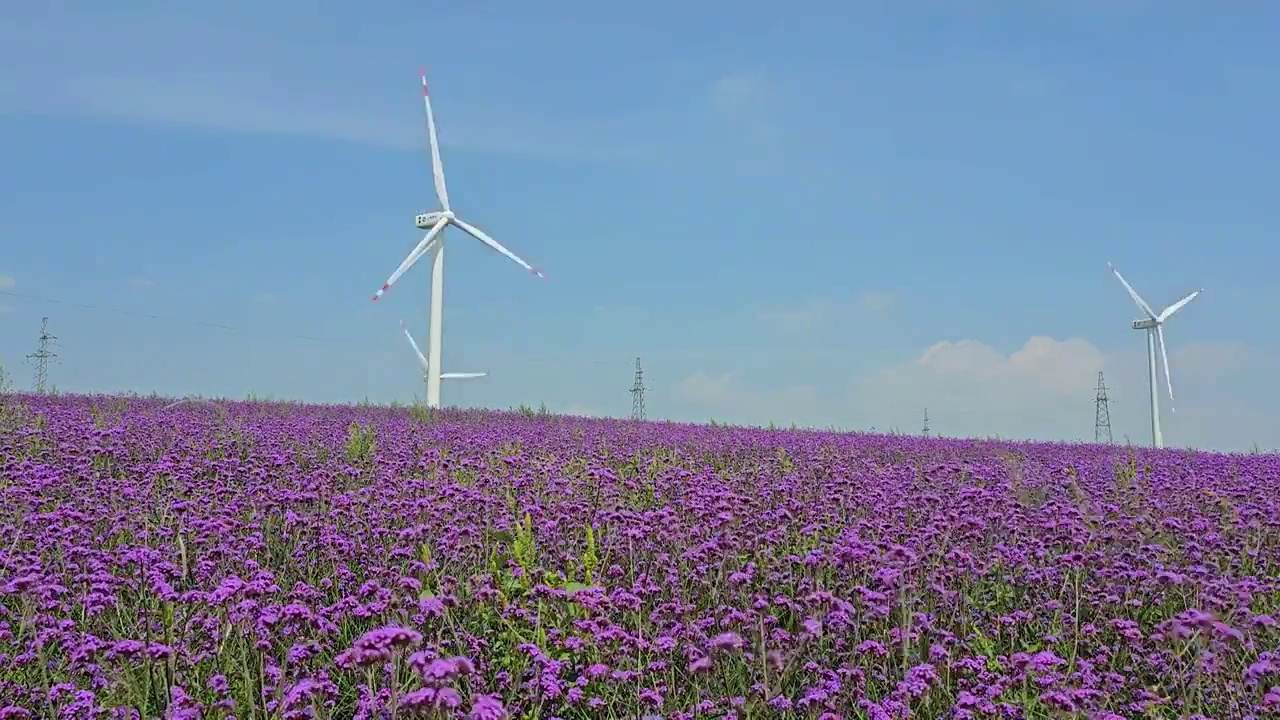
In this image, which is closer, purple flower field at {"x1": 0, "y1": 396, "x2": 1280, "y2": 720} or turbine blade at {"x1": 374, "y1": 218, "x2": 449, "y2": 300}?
purple flower field at {"x1": 0, "y1": 396, "x2": 1280, "y2": 720}

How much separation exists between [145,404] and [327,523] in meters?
13.2

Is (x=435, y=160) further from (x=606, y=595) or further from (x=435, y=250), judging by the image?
(x=606, y=595)

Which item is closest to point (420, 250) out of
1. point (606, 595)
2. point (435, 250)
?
point (435, 250)

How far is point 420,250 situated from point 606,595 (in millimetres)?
24384

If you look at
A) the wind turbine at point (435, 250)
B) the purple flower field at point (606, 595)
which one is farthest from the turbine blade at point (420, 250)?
the purple flower field at point (606, 595)

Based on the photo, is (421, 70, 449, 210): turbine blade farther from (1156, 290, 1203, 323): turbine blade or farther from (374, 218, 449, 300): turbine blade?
(1156, 290, 1203, 323): turbine blade

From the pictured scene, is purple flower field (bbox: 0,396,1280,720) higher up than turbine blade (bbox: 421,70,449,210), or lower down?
lower down

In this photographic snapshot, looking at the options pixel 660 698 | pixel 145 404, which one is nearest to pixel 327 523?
pixel 660 698

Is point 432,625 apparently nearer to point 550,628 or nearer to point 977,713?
point 550,628

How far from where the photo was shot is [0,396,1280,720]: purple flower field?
4.68m

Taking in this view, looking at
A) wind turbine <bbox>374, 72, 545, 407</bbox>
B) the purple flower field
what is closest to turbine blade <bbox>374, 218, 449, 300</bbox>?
wind turbine <bbox>374, 72, 545, 407</bbox>

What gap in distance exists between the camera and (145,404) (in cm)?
1895

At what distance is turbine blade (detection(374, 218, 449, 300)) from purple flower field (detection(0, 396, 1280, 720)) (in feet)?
58.5

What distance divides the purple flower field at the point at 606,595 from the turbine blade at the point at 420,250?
1782cm
